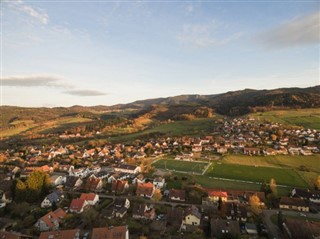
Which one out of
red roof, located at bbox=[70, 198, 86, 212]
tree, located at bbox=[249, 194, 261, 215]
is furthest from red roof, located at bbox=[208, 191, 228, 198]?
red roof, located at bbox=[70, 198, 86, 212]

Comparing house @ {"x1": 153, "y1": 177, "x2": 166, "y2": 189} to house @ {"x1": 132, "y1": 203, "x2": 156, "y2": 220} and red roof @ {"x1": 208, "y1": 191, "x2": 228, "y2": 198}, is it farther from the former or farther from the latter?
house @ {"x1": 132, "y1": 203, "x2": 156, "y2": 220}

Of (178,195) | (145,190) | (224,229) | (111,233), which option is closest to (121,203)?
(145,190)

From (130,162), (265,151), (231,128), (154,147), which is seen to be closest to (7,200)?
(130,162)

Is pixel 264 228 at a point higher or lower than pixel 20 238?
lower

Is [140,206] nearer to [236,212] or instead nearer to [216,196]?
[216,196]

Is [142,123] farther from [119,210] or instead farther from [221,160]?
[119,210]

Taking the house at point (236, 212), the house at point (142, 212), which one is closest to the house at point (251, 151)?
the house at point (236, 212)
